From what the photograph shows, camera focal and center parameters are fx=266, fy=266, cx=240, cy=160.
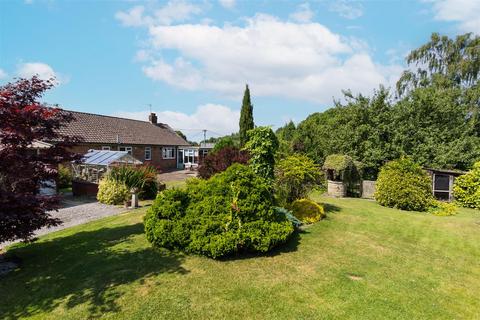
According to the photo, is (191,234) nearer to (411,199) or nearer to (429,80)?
(411,199)

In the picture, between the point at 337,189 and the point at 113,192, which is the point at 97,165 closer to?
the point at 113,192

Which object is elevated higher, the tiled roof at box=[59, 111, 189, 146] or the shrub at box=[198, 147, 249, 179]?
the tiled roof at box=[59, 111, 189, 146]

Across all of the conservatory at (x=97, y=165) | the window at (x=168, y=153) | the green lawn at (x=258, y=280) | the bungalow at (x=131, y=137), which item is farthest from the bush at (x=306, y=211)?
the window at (x=168, y=153)

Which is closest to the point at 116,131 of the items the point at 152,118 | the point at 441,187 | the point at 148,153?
the point at 148,153

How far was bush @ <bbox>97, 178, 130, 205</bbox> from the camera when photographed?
1313 centimetres

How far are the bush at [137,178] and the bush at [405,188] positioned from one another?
11.7 m

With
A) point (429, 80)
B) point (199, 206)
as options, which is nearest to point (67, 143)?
point (199, 206)

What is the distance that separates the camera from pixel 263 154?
27.8 ft

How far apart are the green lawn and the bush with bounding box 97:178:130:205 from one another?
5445mm

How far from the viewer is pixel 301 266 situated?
5.70 metres

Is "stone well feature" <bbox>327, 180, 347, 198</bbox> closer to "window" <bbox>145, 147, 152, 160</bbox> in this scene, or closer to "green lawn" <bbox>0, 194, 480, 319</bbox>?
"green lawn" <bbox>0, 194, 480, 319</bbox>

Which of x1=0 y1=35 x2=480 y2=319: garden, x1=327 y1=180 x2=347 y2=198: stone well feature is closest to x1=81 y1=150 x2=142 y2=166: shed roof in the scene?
x1=0 y1=35 x2=480 y2=319: garden

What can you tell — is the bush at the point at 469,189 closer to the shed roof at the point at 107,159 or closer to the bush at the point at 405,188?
the bush at the point at 405,188

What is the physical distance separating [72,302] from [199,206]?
301 centimetres
